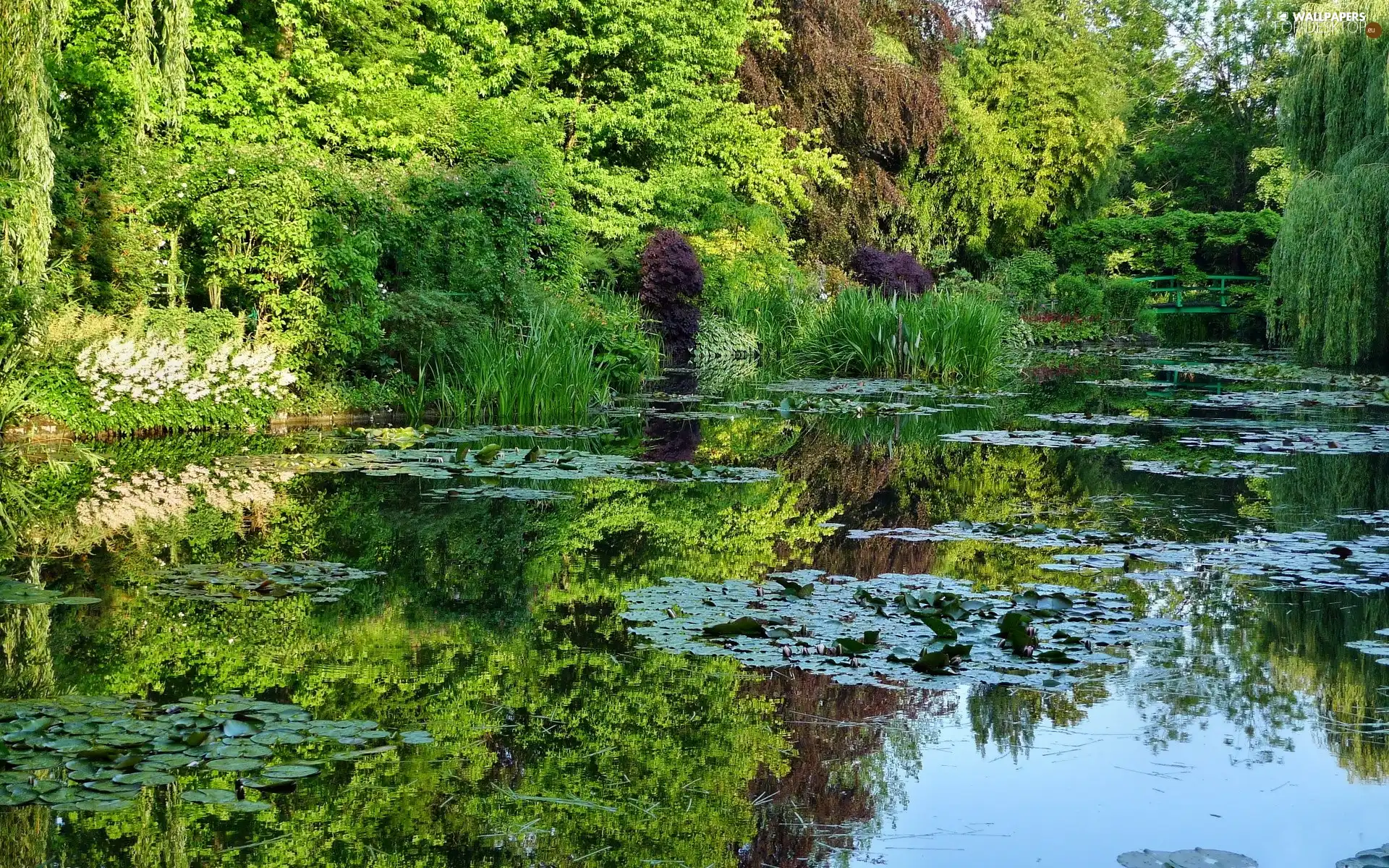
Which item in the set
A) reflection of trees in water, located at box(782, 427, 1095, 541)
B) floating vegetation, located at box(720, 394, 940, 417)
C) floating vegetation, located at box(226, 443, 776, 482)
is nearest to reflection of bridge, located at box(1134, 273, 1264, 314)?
floating vegetation, located at box(720, 394, 940, 417)

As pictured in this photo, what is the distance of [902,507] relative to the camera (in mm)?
6875

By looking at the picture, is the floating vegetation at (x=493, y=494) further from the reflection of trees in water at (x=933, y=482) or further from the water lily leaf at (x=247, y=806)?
the water lily leaf at (x=247, y=806)

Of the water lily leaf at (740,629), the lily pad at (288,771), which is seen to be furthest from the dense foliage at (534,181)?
the lily pad at (288,771)

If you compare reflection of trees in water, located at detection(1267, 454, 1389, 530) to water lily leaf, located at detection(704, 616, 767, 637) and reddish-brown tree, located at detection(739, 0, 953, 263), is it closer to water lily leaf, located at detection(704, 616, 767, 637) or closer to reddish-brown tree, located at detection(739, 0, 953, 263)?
water lily leaf, located at detection(704, 616, 767, 637)

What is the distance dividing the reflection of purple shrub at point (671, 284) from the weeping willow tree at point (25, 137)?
29.2ft

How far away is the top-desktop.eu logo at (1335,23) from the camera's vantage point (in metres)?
15.9

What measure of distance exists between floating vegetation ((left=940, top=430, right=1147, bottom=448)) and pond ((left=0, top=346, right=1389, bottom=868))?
5.21ft

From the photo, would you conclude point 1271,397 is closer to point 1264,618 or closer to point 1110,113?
A: point 1264,618

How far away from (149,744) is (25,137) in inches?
254

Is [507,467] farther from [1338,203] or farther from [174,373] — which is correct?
[1338,203]

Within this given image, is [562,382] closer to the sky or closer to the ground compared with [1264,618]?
closer to the sky

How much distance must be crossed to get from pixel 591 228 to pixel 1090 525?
12.7 m

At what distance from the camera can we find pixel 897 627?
422 cm

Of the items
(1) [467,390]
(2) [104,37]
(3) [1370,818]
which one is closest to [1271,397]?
(1) [467,390]
